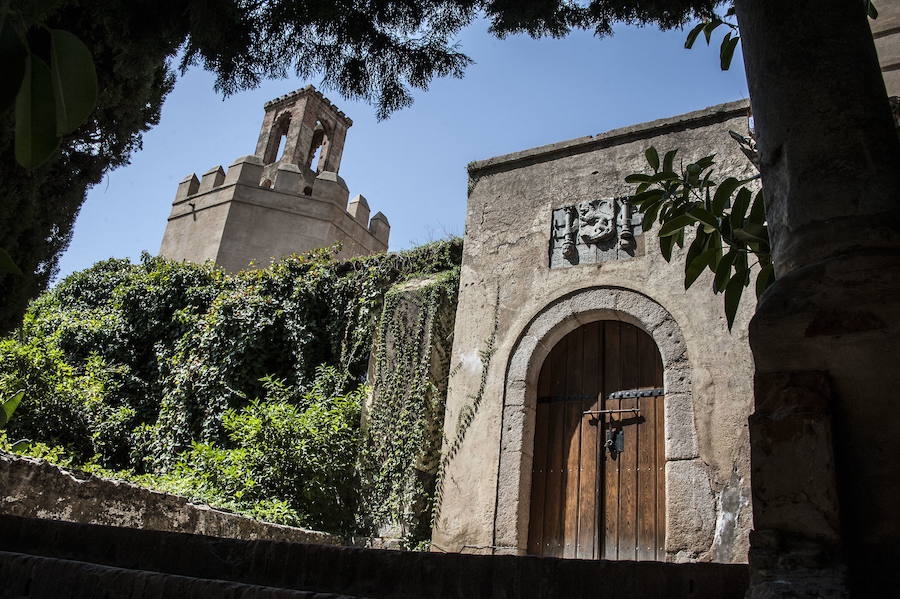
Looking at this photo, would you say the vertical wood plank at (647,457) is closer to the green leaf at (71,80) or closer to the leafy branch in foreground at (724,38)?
the leafy branch in foreground at (724,38)

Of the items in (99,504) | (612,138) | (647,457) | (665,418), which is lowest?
(99,504)

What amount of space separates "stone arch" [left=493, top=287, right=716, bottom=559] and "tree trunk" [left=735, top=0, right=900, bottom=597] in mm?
4352

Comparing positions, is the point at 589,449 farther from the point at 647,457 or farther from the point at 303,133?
the point at 303,133

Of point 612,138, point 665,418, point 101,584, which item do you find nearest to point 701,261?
point 101,584

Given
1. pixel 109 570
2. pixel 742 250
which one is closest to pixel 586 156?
pixel 742 250

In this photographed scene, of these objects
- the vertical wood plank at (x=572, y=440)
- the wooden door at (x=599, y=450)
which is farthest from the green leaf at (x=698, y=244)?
the vertical wood plank at (x=572, y=440)

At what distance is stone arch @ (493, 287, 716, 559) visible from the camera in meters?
5.30

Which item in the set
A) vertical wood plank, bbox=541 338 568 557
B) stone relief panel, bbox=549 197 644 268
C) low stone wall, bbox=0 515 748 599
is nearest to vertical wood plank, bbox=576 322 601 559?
vertical wood plank, bbox=541 338 568 557

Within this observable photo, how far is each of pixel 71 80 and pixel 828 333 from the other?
1.27m

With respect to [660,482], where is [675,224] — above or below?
above

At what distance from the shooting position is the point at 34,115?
82 cm

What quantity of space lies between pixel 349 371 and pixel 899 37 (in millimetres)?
6340

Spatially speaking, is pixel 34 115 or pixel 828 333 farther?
pixel 828 333

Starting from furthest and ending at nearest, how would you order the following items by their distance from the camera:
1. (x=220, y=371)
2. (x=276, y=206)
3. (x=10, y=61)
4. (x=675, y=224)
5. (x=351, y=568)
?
(x=276, y=206) < (x=220, y=371) < (x=675, y=224) < (x=351, y=568) < (x=10, y=61)
